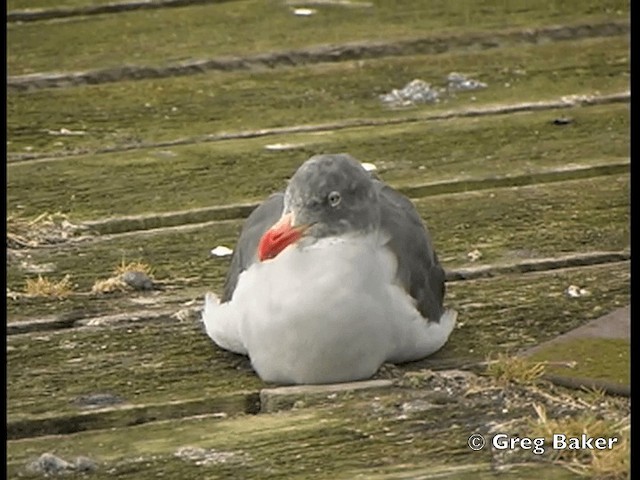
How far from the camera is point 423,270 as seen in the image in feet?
15.0

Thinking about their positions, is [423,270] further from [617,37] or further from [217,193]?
[617,37]

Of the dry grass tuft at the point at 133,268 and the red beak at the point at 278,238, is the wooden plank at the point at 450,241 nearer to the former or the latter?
the dry grass tuft at the point at 133,268

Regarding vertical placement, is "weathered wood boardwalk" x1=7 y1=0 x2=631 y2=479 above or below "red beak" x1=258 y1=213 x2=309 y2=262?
below

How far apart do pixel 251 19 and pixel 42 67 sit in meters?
0.83

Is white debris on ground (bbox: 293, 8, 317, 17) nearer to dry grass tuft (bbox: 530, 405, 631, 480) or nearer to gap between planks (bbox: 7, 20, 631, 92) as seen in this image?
gap between planks (bbox: 7, 20, 631, 92)

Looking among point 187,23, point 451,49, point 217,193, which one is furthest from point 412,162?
point 187,23

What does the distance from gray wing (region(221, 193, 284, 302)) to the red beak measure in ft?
0.38

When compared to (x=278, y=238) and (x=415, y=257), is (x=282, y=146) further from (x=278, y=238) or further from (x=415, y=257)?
(x=278, y=238)

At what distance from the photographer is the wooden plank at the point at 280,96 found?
598cm

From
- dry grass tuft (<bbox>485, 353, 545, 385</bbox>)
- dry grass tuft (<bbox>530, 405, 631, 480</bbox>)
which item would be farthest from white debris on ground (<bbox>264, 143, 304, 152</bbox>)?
dry grass tuft (<bbox>530, 405, 631, 480</bbox>)

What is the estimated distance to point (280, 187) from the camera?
18.1 feet

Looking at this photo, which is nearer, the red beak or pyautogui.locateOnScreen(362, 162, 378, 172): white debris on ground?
the red beak

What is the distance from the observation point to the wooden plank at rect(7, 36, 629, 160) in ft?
19.6

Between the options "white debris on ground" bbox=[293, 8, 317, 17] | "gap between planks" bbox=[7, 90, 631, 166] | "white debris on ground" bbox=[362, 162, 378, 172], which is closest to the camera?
"white debris on ground" bbox=[362, 162, 378, 172]
